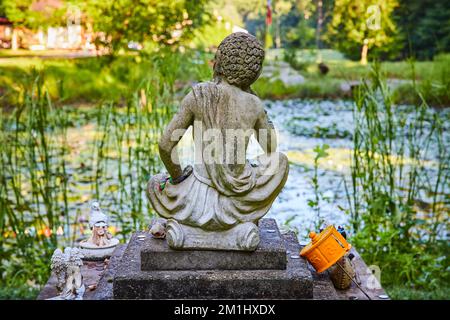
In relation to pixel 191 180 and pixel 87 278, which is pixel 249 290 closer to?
pixel 191 180

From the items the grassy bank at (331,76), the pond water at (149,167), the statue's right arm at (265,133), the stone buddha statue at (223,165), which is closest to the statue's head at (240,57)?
the stone buddha statue at (223,165)

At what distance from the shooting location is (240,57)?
9.55 ft

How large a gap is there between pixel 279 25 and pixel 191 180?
23.5 ft

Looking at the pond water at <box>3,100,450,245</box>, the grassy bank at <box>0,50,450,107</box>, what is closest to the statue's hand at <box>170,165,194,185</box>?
the pond water at <box>3,100,450,245</box>

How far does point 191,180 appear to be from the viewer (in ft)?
10.0

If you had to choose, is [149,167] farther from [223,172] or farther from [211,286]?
[211,286]

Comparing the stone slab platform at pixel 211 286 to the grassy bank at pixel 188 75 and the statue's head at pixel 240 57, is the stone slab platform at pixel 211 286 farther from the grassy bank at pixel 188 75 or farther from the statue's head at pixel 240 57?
the grassy bank at pixel 188 75

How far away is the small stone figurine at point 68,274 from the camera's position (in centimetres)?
309

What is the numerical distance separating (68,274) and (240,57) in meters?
1.25

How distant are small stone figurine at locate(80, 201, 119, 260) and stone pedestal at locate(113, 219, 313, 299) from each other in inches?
23.3

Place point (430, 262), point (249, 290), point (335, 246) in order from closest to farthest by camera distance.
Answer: point (249, 290) < point (335, 246) < point (430, 262)

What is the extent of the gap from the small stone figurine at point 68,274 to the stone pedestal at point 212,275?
0.83ft

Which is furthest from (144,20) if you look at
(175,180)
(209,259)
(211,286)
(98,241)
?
(211,286)

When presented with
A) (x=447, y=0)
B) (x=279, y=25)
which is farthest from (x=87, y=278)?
(x=447, y=0)
